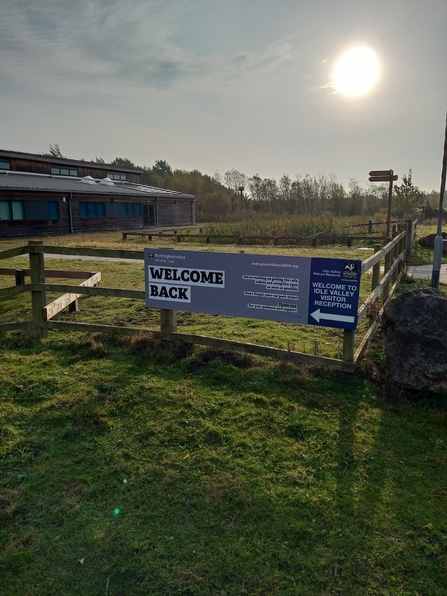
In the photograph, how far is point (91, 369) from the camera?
5.07m

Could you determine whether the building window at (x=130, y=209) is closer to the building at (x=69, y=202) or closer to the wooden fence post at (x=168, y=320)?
the building at (x=69, y=202)

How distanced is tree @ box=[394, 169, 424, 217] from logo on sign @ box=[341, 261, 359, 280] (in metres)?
34.6

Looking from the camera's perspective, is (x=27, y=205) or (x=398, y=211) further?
(x=398, y=211)

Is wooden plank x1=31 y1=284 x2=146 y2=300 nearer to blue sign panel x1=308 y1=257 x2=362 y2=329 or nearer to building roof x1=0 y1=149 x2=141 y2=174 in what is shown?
blue sign panel x1=308 y1=257 x2=362 y2=329

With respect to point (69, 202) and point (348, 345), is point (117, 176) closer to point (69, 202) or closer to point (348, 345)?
point (69, 202)

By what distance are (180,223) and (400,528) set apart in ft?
136

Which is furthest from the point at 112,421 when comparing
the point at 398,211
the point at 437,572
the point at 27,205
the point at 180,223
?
the point at 398,211

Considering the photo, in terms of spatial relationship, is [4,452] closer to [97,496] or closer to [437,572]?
[97,496]

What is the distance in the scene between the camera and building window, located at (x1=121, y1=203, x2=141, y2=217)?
112ft

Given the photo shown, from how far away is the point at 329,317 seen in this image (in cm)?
472

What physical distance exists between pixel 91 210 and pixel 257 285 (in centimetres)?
2812

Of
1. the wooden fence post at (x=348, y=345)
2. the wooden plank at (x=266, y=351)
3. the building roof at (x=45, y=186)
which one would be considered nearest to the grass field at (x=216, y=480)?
the wooden plank at (x=266, y=351)

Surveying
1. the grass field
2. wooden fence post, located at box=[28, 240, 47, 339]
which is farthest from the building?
the grass field

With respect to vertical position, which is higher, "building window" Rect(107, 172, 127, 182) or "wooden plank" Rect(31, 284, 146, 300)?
"building window" Rect(107, 172, 127, 182)
